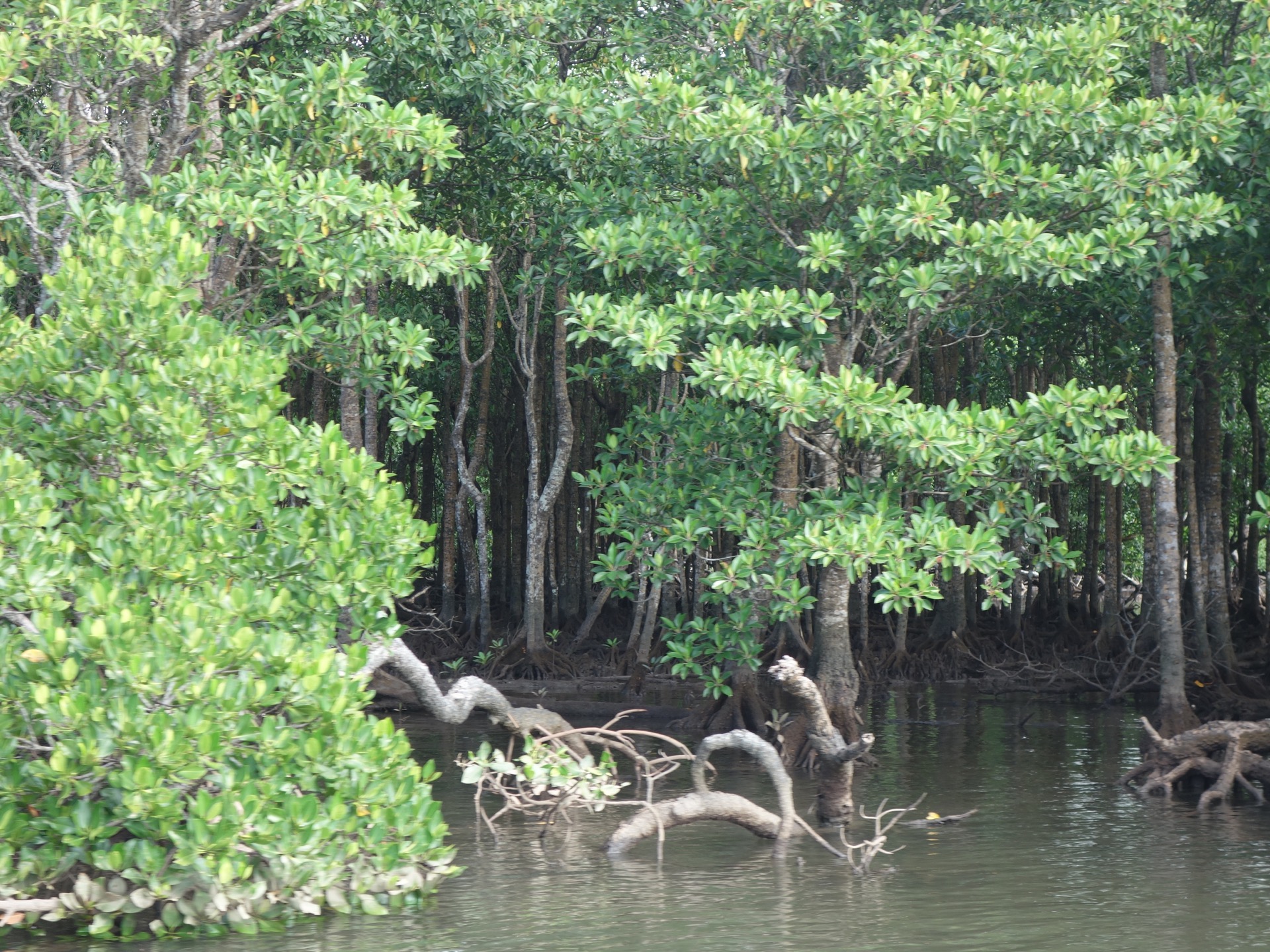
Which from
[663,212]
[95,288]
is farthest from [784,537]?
[95,288]

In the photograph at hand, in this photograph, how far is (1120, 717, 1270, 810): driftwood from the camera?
10.4 metres

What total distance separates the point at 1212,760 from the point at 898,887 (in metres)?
3.94

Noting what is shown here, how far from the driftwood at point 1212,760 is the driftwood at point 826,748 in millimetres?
2666

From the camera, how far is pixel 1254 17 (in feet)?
37.6

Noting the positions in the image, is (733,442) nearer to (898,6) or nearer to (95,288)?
(898,6)

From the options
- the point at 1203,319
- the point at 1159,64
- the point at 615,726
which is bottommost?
the point at 615,726

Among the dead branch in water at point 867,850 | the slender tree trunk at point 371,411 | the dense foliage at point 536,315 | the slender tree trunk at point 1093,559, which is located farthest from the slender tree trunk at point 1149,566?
the slender tree trunk at point 371,411

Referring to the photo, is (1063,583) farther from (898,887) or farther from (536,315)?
(898,887)

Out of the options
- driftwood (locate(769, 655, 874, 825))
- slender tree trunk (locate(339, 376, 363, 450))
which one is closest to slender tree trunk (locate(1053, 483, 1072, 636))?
slender tree trunk (locate(339, 376, 363, 450))

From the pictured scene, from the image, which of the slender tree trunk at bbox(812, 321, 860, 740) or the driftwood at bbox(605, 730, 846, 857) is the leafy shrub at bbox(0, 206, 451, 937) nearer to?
the driftwood at bbox(605, 730, 846, 857)

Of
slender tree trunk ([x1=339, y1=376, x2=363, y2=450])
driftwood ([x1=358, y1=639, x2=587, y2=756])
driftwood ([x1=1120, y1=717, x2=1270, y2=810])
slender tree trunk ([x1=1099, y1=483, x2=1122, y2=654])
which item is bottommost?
driftwood ([x1=1120, y1=717, x2=1270, y2=810])

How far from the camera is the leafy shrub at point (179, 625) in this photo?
20.9 ft

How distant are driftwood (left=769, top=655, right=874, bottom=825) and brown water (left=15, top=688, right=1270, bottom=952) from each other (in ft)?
1.14

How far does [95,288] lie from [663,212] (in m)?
5.30
